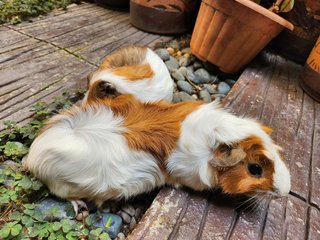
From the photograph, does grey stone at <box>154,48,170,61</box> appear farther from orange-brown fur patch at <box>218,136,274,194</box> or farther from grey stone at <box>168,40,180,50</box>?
orange-brown fur patch at <box>218,136,274,194</box>

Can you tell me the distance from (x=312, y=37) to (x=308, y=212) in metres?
1.72

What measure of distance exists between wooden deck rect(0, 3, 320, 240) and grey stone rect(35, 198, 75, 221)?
283mm

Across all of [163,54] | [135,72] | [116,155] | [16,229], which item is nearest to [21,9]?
[163,54]

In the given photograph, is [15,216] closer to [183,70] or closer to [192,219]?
[192,219]

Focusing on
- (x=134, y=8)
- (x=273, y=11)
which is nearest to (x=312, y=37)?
(x=273, y=11)

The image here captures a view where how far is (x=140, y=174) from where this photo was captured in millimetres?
1276

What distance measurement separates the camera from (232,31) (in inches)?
93.2

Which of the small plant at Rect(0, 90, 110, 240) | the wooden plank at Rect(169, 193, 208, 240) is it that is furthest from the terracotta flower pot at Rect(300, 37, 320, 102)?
the small plant at Rect(0, 90, 110, 240)

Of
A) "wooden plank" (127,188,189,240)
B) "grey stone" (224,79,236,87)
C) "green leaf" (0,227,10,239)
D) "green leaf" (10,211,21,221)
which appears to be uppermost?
"wooden plank" (127,188,189,240)

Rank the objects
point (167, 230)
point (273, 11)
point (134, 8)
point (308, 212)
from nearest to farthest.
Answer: point (167, 230)
point (308, 212)
point (273, 11)
point (134, 8)

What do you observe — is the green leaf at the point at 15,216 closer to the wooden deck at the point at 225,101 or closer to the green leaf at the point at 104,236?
the green leaf at the point at 104,236

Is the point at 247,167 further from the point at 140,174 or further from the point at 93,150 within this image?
the point at 93,150

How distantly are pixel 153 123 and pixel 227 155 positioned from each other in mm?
312

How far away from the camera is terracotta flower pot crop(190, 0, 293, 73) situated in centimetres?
221
